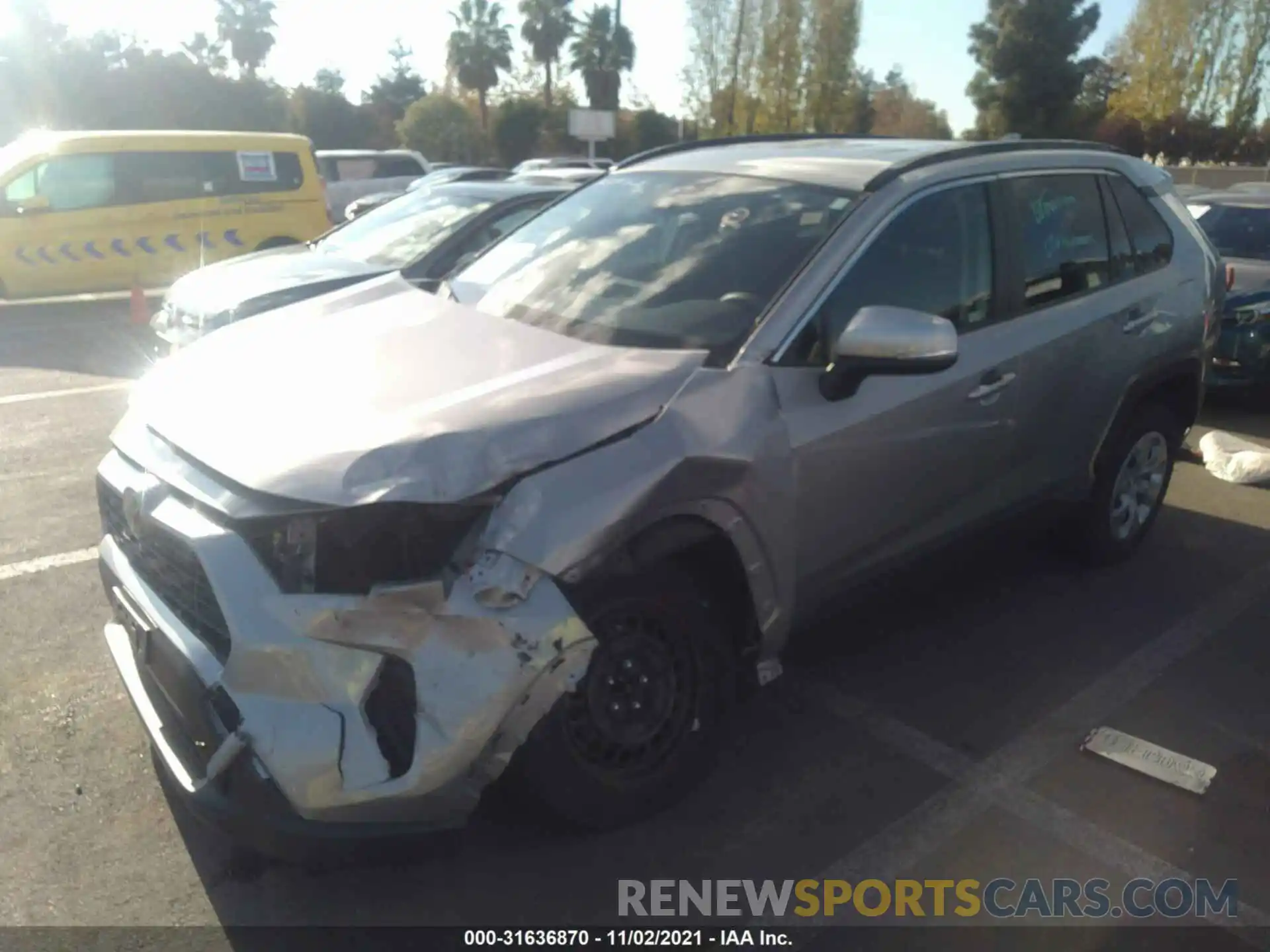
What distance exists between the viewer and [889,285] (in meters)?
3.53

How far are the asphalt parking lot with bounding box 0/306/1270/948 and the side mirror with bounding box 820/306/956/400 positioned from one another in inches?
34.9

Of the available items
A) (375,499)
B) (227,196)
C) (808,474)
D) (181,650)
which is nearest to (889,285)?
(808,474)

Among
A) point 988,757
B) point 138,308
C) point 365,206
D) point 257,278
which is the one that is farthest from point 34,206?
point 988,757

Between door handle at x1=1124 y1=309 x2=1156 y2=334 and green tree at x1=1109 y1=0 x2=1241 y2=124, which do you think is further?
green tree at x1=1109 y1=0 x2=1241 y2=124

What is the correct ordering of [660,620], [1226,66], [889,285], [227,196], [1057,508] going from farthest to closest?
[1226,66] → [227,196] → [1057,508] → [889,285] → [660,620]

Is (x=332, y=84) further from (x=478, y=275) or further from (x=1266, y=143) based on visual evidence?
(x=478, y=275)

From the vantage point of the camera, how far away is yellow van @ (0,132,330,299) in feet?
42.4

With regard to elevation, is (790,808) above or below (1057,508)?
below

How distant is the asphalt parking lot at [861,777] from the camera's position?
2846 mm

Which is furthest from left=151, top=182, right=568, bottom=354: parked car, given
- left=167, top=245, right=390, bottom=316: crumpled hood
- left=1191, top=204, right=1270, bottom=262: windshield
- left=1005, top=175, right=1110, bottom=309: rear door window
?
left=1191, top=204, right=1270, bottom=262: windshield

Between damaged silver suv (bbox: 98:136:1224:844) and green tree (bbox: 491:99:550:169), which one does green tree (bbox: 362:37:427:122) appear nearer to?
green tree (bbox: 491:99:550:169)

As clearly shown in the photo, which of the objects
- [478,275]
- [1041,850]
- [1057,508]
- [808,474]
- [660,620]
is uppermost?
[478,275]

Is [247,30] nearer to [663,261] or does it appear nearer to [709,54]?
[709,54]

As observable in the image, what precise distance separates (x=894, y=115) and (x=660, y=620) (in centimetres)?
7020
